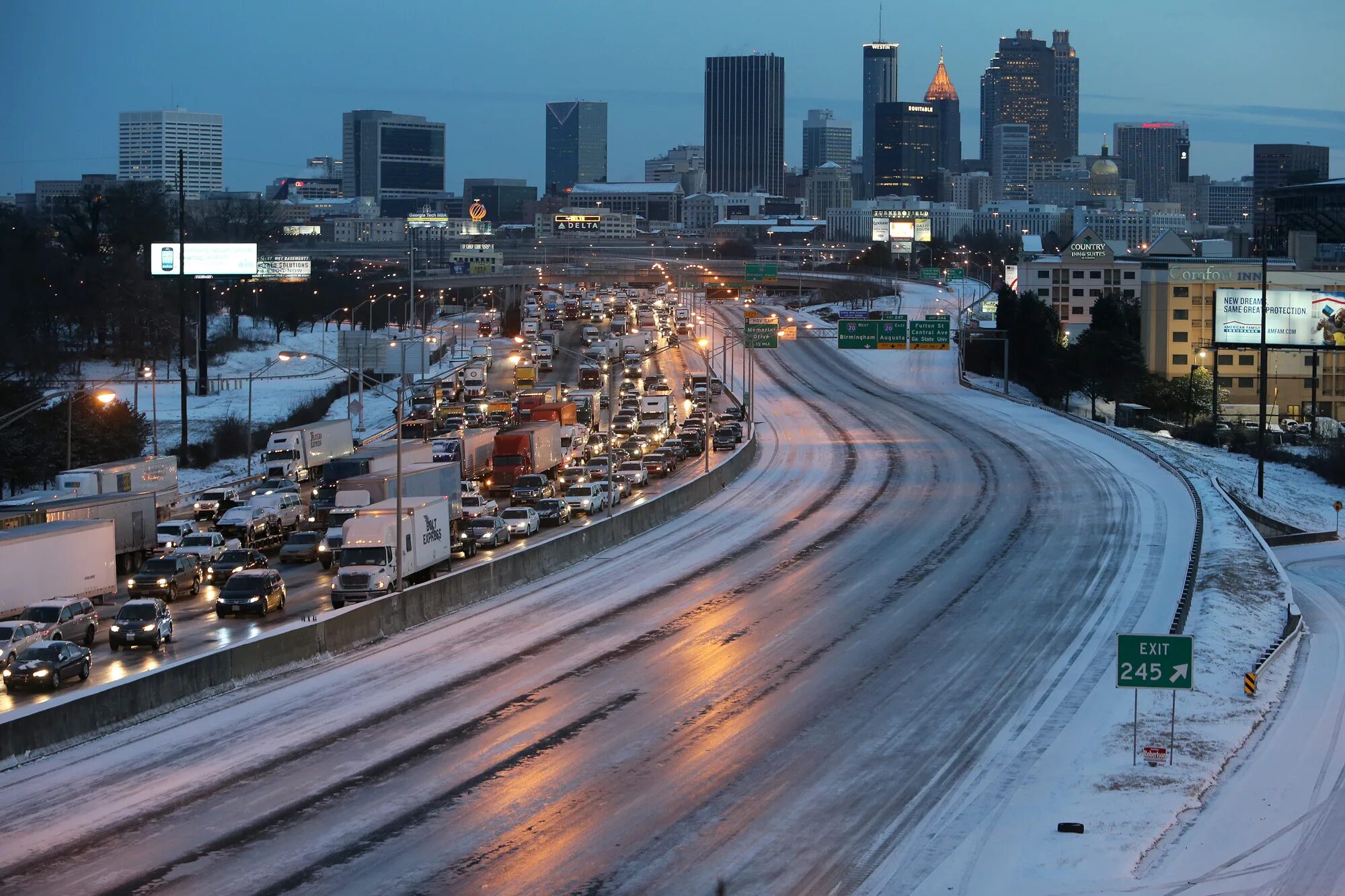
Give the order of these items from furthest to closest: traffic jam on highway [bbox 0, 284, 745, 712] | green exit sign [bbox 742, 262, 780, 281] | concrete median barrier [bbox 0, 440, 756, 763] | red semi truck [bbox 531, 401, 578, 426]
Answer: green exit sign [bbox 742, 262, 780, 281], red semi truck [bbox 531, 401, 578, 426], traffic jam on highway [bbox 0, 284, 745, 712], concrete median barrier [bbox 0, 440, 756, 763]

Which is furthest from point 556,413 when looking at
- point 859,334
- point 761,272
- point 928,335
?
point 761,272

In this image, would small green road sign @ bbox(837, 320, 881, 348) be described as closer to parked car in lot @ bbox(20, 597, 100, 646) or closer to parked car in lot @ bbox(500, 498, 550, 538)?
parked car in lot @ bbox(500, 498, 550, 538)

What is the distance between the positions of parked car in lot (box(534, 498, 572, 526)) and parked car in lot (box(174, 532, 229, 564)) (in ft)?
37.4

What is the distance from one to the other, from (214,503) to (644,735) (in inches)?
1248

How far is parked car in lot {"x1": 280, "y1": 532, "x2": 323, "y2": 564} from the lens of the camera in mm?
44969

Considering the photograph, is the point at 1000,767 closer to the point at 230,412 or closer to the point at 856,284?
the point at 230,412

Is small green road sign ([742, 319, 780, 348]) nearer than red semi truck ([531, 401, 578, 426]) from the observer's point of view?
No

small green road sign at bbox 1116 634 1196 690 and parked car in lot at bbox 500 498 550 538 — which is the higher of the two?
small green road sign at bbox 1116 634 1196 690

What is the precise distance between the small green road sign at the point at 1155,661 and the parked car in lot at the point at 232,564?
24360mm

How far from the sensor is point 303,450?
62594 mm

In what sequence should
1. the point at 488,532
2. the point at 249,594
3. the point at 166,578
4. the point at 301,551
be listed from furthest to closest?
1. the point at 488,532
2. the point at 301,551
3. the point at 166,578
4. the point at 249,594

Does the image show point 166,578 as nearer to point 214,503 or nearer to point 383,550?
point 383,550

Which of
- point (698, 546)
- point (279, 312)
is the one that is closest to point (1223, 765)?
point (698, 546)

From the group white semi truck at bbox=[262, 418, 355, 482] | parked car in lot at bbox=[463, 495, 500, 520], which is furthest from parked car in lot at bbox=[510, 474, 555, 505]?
white semi truck at bbox=[262, 418, 355, 482]
